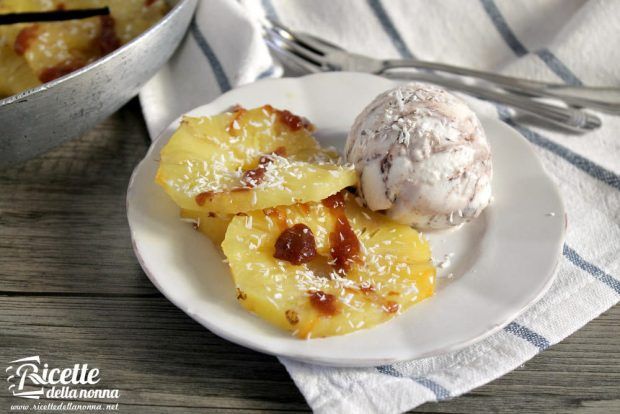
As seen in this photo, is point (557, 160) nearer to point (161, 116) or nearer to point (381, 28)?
point (381, 28)

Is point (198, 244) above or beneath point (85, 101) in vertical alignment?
beneath

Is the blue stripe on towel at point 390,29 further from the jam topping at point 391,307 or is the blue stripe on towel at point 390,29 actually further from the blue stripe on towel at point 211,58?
the jam topping at point 391,307

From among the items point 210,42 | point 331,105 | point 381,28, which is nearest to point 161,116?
point 210,42

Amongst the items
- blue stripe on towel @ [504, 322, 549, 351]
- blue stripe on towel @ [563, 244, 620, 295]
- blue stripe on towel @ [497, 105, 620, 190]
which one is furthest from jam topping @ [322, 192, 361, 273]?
blue stripe on towel @ [497, 105, 620, 190]

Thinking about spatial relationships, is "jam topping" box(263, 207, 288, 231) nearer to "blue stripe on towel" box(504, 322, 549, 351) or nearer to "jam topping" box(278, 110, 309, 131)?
"jam topping" box(278, 110, 309, 131)

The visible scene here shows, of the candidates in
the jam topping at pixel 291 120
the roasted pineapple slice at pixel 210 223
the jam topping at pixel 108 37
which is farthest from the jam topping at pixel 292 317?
the jam topping at pixel 108 37

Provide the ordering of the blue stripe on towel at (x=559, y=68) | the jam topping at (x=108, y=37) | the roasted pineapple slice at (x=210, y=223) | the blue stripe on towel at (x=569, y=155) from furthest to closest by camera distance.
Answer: the blue stripe on towel at (x=559, y=68) → the jam topping at (x=108, y=37) → the blue stripe on towel at (x=569, y=155) → the roasted pineapple slice at (x=210, y=223)
